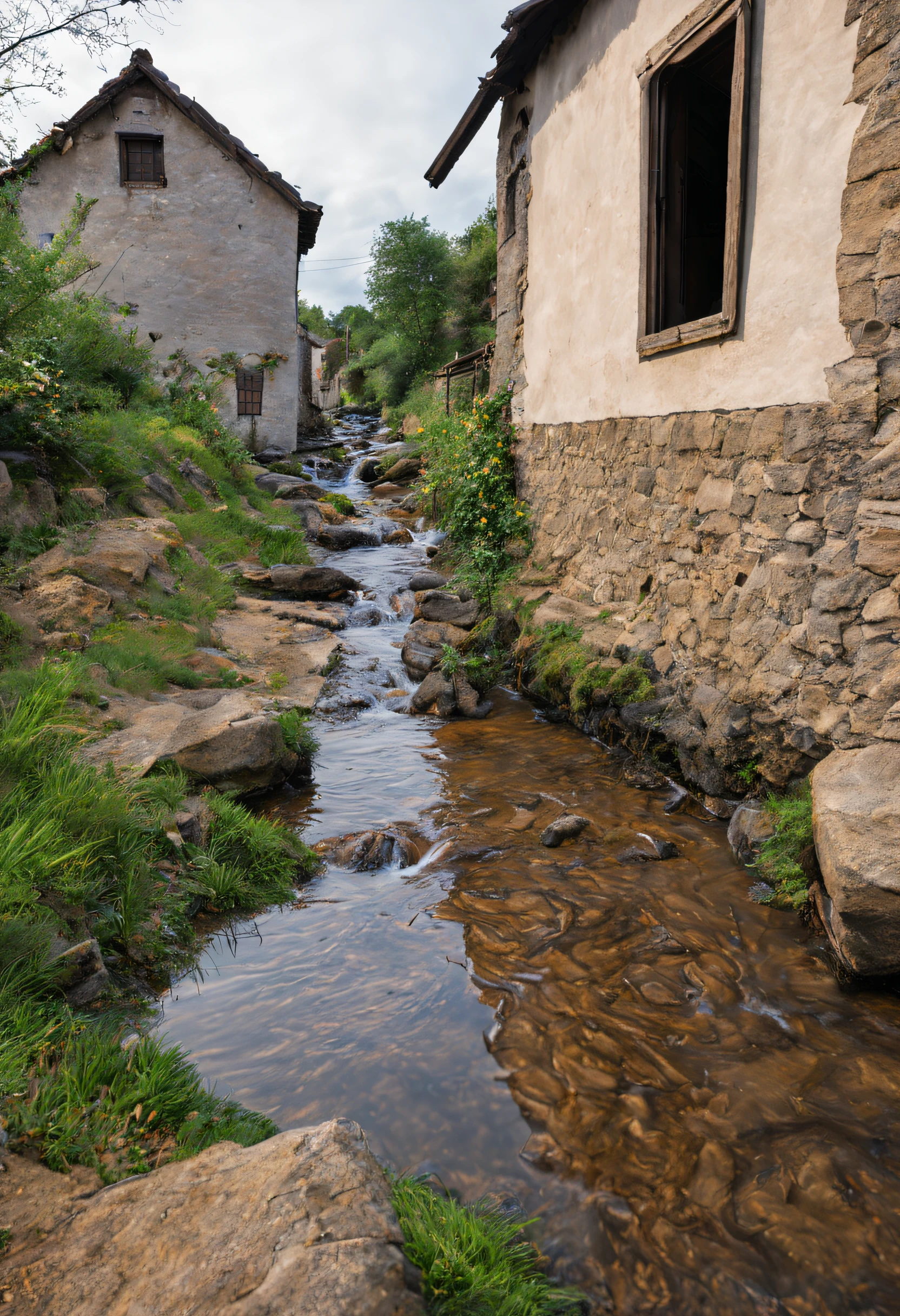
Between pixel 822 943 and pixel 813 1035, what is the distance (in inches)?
24.1

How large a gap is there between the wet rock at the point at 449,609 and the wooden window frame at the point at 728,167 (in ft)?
12.1

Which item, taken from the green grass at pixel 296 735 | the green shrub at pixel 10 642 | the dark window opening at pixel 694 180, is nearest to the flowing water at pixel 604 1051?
the green grass at pixel 296 735

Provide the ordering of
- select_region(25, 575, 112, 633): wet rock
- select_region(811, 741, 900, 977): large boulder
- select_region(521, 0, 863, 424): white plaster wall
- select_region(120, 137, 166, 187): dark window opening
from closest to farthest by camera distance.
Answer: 1. select_region(811, 741, 900, 977): large boulder
2. select_region(521, 0, 863, 424): white plaster wall
3. select_region(25, 575, 112, 633): wet rock
4. select_region(120, 137, 166, 187): dark window opening

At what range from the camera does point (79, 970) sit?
2.86 metres

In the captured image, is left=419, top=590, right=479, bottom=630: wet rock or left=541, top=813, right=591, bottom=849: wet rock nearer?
left=541, top=813, right=591, bottom=849: wet rock

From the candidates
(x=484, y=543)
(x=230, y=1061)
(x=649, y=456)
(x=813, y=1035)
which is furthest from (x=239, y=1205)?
(x=484, y=543)

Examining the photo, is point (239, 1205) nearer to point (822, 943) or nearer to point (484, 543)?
point (822, 943)

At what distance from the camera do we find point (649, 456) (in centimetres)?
600

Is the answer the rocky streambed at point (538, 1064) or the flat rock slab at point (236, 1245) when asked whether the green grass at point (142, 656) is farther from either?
the flat rock slab at point (236, 1245)

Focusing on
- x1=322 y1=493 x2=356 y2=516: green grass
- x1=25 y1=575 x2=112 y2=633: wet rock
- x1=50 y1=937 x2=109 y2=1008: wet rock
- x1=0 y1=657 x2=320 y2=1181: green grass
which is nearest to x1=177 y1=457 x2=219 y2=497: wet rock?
x1=322 y1=493 x2=356 y2=516: green grass

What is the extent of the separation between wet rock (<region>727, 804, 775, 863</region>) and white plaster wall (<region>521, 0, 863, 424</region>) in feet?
7.73

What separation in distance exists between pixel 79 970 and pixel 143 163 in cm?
1831

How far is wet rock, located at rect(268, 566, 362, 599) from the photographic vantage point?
405 inches

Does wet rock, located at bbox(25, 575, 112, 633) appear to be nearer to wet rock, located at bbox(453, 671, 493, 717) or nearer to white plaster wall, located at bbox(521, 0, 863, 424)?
wet rock, located at bbox(453, 671, 493, 717)
